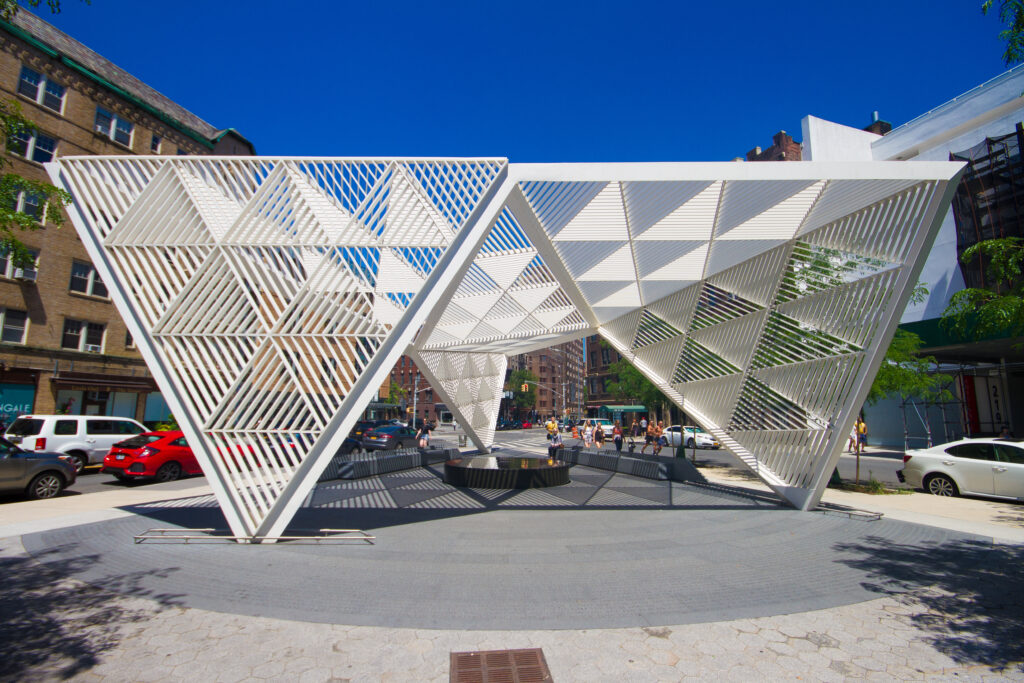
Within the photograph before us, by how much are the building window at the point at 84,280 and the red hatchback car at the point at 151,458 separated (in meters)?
14.3

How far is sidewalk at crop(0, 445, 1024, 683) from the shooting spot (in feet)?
13.0

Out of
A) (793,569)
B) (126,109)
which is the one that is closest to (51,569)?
(793,569)

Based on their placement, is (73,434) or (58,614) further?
(73,434)

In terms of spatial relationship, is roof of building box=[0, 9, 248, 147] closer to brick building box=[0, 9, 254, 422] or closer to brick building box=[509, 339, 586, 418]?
brick building box=[0, 9, 254, 422]

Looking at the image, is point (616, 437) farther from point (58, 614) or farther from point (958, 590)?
point (58, 614)

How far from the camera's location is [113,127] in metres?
26.2

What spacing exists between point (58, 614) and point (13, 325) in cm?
2455

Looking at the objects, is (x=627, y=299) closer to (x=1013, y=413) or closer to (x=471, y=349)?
(x=471, y=349)

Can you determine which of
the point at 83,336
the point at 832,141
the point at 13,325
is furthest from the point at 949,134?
the point at 13,325

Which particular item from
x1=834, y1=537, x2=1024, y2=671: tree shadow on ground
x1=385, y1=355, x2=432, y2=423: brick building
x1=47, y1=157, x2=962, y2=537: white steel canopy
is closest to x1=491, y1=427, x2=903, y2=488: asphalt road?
x1=834, y1=537, x2=1024, y2=671: tree shadow on ground

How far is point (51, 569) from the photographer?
629 cm

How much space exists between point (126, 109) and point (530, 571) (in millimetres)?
32924

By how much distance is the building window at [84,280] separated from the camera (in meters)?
24.2

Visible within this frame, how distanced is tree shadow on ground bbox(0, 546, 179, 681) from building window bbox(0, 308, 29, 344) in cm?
2156
